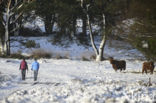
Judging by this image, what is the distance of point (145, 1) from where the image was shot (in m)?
14.2

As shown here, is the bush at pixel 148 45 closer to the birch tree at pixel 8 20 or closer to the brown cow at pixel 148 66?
the brown cow at pixel 148 66

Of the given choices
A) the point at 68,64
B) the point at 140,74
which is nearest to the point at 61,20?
the point at 68,64

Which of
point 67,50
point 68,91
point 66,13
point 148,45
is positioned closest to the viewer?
point 68,91

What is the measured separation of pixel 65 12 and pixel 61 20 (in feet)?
7.86

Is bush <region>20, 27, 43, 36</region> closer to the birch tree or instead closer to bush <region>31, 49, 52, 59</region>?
the birch tree

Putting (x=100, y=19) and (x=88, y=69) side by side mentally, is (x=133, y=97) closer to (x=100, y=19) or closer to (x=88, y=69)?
(x=88, y=69)

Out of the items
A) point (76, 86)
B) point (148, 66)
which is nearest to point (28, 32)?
point (148, 66)

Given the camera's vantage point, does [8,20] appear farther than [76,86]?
Yes

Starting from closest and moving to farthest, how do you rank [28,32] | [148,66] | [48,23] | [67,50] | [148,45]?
[148,45] → [148,66] → [67,50] → [48,23] → [28,32]

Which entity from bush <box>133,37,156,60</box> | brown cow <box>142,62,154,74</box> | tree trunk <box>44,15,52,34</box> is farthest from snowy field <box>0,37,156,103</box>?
tree trunk <box>44,15,52,34</box>

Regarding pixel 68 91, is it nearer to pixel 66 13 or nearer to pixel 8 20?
pixel 8 20

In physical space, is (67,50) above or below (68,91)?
below

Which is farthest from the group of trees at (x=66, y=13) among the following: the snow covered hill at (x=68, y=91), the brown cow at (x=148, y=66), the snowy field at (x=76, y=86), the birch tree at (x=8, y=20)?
the snow covered hill at (x=68, y=91)

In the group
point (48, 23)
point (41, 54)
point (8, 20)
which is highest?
point (8, 20)
